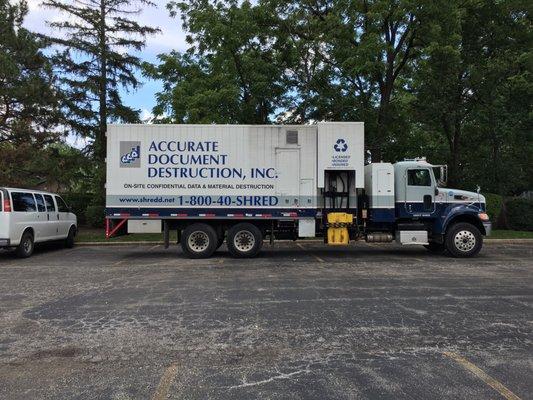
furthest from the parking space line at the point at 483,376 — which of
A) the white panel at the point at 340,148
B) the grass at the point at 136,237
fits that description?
the grass at the point at 136,237

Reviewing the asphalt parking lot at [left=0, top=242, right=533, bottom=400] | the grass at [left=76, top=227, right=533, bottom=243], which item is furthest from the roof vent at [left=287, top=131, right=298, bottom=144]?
the grass at [left=76, top=227, right=533, bottom=243]

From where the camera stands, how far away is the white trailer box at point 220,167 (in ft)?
45.5

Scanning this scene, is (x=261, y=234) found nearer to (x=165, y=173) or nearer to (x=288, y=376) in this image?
(x=165, y=173)

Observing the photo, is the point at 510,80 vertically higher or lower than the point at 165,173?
higher

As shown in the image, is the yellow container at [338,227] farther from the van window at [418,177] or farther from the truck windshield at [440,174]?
the truck windshield at [440,174]

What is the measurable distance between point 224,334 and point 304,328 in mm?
1046

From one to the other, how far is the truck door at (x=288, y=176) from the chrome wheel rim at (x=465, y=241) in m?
4.59

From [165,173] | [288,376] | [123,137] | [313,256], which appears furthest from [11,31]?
[288,376]

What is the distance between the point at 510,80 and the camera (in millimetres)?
21672

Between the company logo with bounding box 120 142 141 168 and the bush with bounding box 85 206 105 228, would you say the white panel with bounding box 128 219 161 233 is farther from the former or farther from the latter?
the bush with bounding box 85 206 105 228

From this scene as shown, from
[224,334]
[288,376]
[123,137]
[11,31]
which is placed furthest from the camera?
[11,31]

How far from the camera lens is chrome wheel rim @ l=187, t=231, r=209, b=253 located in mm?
14062

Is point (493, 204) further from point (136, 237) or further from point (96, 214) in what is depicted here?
point (96, 214)

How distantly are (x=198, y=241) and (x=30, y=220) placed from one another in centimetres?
496
